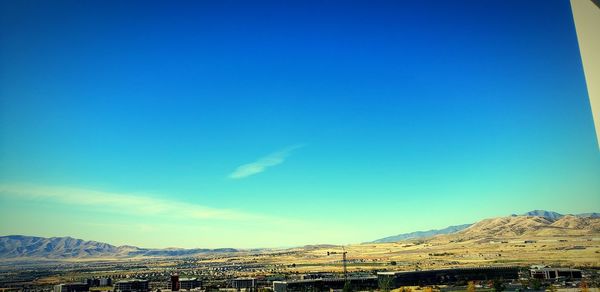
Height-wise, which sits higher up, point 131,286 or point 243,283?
point 131,286

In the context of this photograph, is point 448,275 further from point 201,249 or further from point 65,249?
point 65,249

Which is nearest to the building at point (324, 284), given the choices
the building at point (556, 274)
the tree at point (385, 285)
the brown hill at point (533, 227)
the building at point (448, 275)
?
the tree at point (385, 285)

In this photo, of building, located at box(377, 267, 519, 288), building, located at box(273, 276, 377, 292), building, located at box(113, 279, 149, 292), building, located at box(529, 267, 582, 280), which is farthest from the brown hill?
building, located at box(113, 279, 149, 292)

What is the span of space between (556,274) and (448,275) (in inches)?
324

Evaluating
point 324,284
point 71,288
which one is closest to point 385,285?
point 324,284

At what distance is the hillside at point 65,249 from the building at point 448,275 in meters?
133

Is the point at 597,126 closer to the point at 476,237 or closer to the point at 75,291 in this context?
the point at 75,291

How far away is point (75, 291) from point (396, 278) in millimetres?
28677

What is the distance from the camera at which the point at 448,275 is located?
120 ft

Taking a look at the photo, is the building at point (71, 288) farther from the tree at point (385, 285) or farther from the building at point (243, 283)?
the tree at point (385, 285)

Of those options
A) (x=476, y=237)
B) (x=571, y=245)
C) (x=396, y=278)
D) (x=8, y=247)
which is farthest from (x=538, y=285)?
(x=8, y=247)

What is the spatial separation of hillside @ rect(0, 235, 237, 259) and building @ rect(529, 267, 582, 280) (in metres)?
139

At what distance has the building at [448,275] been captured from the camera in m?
35.0

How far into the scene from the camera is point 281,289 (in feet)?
106
